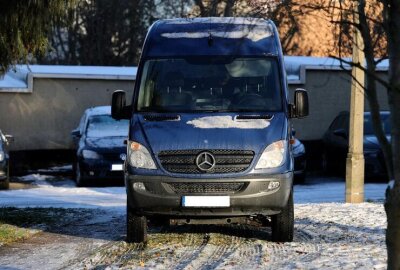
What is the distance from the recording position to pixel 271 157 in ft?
29.3

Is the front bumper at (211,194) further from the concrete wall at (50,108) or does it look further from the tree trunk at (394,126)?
→ the concrete wall at (50,108)

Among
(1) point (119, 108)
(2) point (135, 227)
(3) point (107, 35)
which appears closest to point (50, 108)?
(3) point (107, 35)

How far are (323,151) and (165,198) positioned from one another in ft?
41.6

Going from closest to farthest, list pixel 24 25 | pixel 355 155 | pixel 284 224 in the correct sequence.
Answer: pixel 284 224
pixel 24 25
pixel 355 155

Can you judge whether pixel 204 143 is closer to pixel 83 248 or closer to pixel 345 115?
pixel 83 248

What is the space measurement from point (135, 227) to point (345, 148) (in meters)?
10.5

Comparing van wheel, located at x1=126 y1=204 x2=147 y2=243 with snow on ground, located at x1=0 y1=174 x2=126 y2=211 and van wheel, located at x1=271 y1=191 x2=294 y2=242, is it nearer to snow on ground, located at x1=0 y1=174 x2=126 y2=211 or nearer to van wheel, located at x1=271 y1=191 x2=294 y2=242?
van wheel, located at x1=271 y1=191 x2=294 y2=242

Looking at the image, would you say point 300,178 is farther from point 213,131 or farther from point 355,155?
point 213,131

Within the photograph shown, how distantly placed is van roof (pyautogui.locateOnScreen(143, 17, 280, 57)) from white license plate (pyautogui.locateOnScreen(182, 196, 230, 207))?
1.99 metres

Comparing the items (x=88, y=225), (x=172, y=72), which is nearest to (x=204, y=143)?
(x=172, y=72)

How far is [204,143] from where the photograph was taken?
8.89m

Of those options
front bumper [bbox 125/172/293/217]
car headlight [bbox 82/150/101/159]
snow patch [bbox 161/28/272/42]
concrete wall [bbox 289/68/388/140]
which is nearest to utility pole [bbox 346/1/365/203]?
snow patch [bbox 161/28/272/42]

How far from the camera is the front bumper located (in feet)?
29.1

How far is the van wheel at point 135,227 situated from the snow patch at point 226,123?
4.20 feet
